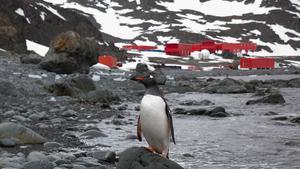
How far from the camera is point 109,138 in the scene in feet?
41.7

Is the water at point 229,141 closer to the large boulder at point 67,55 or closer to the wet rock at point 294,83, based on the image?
the large boulder at point 67,55

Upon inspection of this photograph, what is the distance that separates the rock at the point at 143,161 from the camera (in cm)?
704

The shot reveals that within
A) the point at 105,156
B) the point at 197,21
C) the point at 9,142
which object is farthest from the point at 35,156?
the point at 197,21

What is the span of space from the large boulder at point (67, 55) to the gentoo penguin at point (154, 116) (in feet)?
73.5

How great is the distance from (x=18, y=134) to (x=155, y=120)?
3.97 m

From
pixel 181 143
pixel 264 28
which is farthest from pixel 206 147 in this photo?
pixel 264 28

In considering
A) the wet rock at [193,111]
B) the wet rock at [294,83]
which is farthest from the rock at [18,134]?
the wet rock at [294,83]

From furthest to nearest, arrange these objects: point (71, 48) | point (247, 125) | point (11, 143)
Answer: point (71, 48) → point (247, 125) → point (11, 143)

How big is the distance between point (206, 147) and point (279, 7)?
169294mm

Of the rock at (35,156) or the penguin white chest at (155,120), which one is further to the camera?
the rock at (35,156)

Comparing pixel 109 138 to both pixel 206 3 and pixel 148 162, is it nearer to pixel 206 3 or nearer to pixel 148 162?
pixel 148 162

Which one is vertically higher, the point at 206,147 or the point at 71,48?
the point at 71,48

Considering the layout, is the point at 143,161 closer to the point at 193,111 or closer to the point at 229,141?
the point at 229,141

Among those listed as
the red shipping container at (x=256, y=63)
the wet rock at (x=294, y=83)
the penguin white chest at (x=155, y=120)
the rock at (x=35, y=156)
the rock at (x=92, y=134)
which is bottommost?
the red shipping container at (x=256, y=63)
